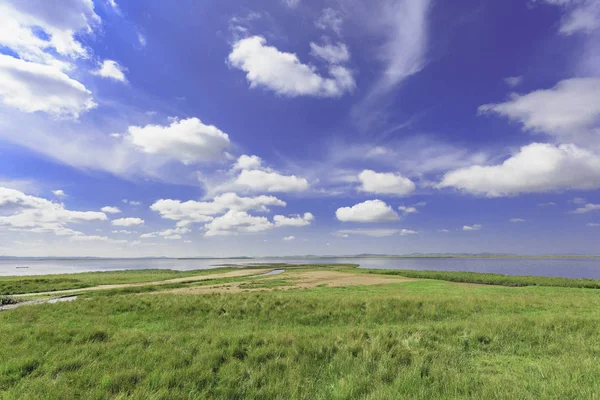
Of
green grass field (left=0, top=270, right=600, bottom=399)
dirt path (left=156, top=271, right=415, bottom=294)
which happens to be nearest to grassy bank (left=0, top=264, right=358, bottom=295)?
dirt path (left=156, top=271, right=415, bottom=294)

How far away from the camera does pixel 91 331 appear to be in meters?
11.9

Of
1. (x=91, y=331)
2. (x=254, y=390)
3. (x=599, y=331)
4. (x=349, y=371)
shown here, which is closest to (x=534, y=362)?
(x=349, y=371)

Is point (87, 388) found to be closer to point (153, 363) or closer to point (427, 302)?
point (153, 363)

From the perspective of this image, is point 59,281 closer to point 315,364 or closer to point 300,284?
point 300,284

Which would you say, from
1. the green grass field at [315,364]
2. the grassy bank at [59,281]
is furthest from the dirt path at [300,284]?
the grassy bank at [59,281]

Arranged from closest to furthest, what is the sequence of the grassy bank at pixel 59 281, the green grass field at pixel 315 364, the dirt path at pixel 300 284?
the green grass field at pixel 315 364 < the dirt path at pixel 300 284 < the grassy bank at pixel 59 281

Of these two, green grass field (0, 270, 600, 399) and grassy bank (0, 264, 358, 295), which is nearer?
green grass field (0, 270, 600, 399)

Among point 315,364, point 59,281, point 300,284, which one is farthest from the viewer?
point 59,281

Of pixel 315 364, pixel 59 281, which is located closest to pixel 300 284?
pixel 315 364

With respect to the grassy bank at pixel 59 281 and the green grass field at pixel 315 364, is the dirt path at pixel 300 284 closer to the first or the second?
the green grass field at pixel 315 364

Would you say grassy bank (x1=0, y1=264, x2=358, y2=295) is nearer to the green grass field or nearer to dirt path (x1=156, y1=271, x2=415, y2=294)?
dirt path (x1=156, y1=271, x2=415, y2=294)

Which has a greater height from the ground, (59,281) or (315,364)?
(315,364)

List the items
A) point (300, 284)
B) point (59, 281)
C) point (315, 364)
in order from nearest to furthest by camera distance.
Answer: point (315, 364)
point (300, 284)
point (59, 281)

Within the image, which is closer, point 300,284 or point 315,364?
point 315,364
